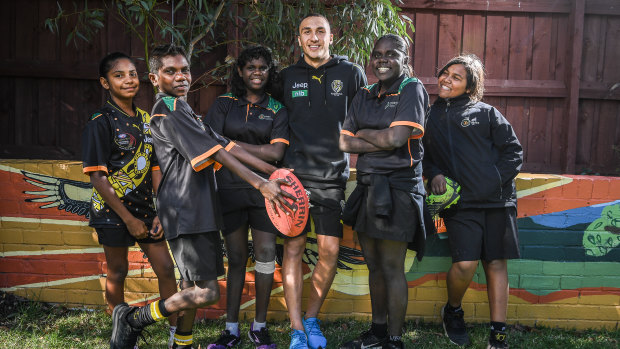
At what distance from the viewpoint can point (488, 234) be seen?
3.75 m

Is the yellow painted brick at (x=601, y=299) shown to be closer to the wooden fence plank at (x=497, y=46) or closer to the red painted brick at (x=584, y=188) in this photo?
the red painted brick at (x=584, y=188)

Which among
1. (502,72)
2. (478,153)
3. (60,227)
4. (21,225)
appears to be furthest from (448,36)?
(21,225)

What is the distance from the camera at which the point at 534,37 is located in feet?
22.8

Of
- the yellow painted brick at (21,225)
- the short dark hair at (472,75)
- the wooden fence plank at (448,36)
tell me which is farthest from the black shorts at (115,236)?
the wooden fence plank at (448,36)

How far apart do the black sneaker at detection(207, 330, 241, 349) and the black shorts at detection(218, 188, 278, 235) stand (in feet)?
2.34

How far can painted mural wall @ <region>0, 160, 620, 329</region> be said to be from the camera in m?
4.11

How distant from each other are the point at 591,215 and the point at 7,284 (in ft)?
15.2

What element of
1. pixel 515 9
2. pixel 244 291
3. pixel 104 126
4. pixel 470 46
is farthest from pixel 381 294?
pixel 515 9

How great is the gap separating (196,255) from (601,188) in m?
3.06

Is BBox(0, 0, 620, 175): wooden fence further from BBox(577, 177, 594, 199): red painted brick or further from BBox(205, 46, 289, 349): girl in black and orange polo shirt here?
BBox(577, 177, 594, 199): red painted brick

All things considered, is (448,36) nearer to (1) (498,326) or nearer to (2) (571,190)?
(2) (571,190)

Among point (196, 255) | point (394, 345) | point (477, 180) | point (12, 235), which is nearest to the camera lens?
point (196, 255)

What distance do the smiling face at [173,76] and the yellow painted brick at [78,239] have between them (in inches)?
62.1

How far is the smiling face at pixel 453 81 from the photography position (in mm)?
3787
